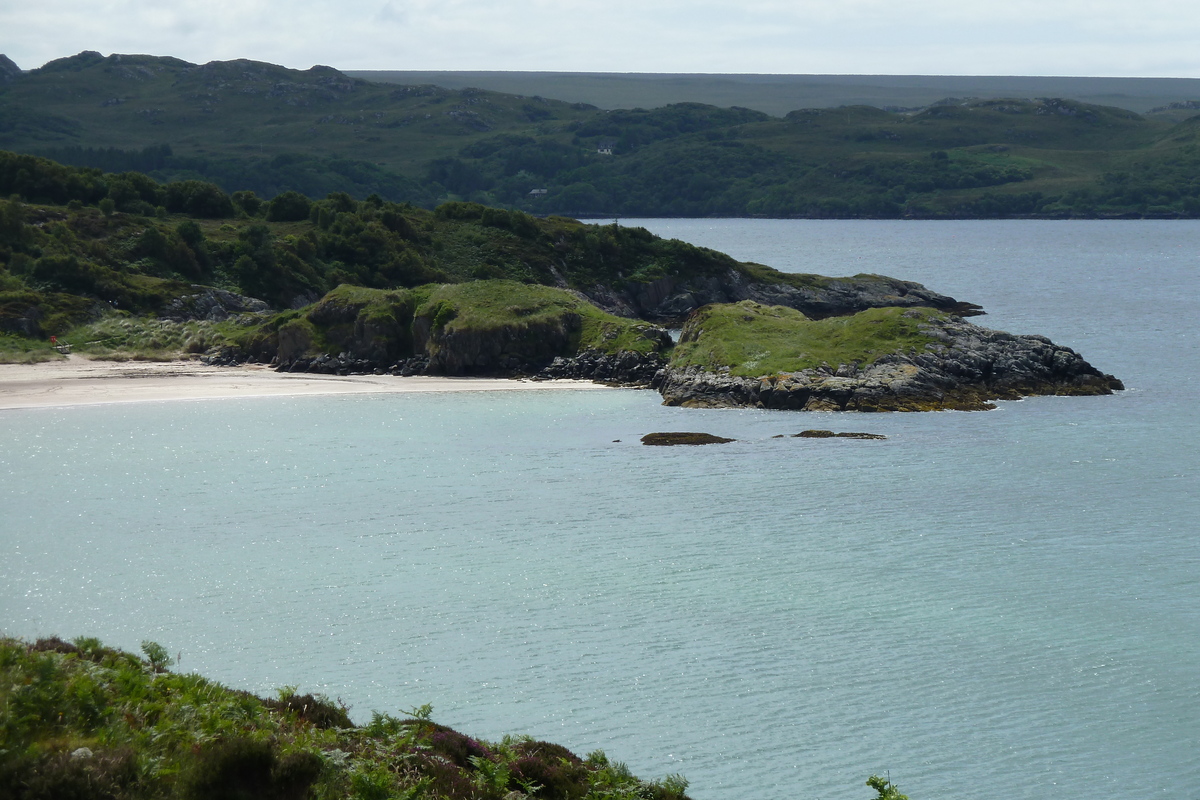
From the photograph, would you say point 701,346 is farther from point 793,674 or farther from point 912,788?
point 912,788

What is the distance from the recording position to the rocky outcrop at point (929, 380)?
164 ft

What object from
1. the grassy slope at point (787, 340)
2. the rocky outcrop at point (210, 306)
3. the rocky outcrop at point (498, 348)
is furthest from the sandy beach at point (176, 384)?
the rocky outcrop at point (210, 306)

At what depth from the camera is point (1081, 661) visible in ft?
71.4

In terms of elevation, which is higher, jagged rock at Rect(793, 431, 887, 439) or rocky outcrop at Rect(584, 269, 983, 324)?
rocky outcrop at Rect(584, 269, 983, 324)

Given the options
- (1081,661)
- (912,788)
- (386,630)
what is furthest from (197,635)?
(1081,661)

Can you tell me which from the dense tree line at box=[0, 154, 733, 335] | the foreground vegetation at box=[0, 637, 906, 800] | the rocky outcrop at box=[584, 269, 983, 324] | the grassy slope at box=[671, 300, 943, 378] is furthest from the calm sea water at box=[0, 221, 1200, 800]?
the rocky outcrop at box=[584, 269, 983, 324]

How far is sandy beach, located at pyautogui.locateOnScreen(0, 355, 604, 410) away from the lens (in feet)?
182

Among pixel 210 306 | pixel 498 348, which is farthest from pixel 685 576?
pixel 210 306

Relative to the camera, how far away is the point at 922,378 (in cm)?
5059

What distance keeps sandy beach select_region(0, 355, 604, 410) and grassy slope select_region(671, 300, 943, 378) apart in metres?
6.03

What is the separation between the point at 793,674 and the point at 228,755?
448 inches

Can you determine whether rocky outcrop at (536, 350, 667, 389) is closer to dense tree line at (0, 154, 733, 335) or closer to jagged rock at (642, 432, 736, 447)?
jagged rock at (642, 432, 736, 447)

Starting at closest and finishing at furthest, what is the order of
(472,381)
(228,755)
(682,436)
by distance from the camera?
(228,755) < (682,436) < (472,381)

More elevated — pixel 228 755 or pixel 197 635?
pixel 228 755
